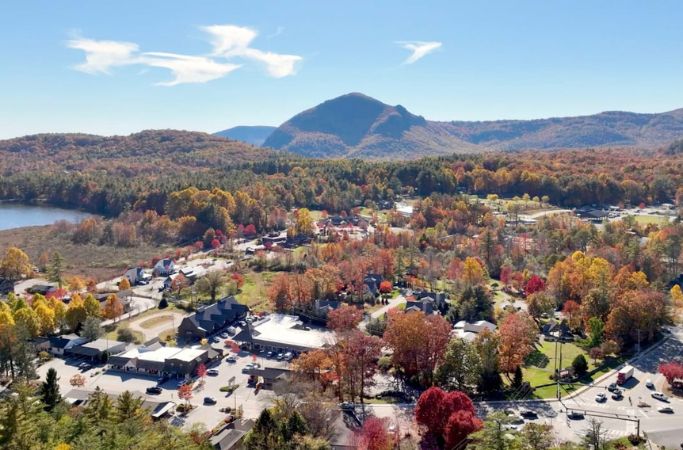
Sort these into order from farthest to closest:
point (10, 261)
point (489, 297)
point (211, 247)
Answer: point (211, 247), point (10, 261), point (489, 297)

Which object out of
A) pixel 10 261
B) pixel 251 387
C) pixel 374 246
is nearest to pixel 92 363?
pixel 251 387

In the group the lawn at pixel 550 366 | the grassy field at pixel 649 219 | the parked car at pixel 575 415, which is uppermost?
the grassy field at pixel 649 219

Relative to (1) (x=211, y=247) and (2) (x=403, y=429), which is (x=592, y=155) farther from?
(2) (x=403, y=429)

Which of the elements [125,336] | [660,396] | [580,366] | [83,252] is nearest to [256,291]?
[125,336]

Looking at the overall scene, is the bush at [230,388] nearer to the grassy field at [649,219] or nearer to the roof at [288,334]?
the roof at [288,334]

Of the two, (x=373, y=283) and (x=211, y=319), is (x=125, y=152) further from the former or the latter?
(x=211, y=319)

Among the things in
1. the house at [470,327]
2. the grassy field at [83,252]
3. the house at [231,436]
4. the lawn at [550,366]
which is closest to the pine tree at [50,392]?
the house at [231,436]
